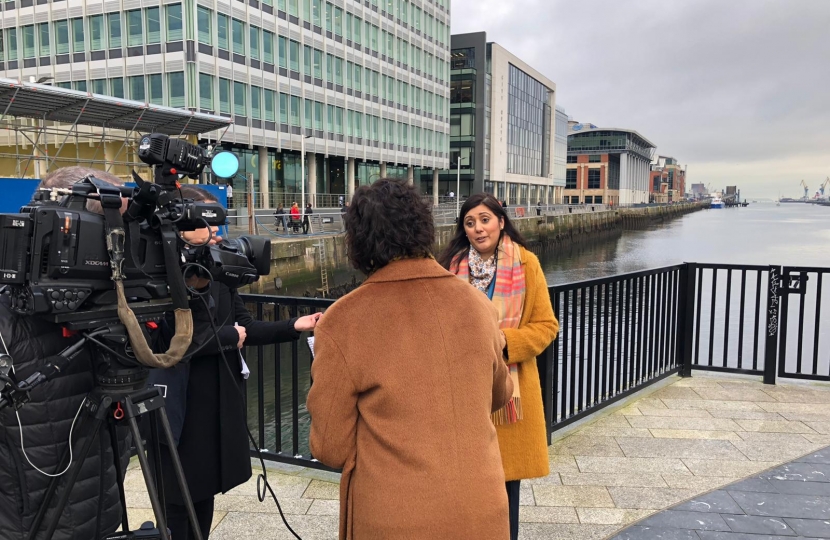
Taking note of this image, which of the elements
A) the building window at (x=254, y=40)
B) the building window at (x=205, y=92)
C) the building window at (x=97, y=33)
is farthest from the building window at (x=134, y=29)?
the building window at (x=254, y=40)

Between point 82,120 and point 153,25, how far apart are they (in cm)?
1590

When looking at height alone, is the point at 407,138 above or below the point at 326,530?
above

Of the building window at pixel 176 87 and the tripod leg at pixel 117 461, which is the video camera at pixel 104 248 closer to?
the tripod leg at pixel 117 461

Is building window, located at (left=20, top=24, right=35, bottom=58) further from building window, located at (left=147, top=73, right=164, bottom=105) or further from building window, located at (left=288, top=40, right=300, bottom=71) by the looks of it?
building window, located at (left=288, top=40, right=300, bottom=71)

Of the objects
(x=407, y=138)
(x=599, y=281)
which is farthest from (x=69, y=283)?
(x=407, y=138)

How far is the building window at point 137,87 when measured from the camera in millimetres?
32656

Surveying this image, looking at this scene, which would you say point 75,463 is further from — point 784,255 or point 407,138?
point 407,138

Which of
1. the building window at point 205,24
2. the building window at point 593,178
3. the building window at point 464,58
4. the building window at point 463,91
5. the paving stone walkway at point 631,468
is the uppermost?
the building window at point 464,58

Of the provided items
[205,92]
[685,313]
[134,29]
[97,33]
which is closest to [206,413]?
[685,313]

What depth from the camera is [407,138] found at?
53531 mm

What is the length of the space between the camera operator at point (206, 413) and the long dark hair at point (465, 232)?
0.80m

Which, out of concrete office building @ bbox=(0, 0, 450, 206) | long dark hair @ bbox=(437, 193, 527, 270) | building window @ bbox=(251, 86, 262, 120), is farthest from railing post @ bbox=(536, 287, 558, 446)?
building window @ bbox=(251, 86, 262, 120)

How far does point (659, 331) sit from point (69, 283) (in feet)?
17.0

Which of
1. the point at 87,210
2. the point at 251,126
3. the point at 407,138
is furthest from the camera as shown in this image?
the point at 407,138
